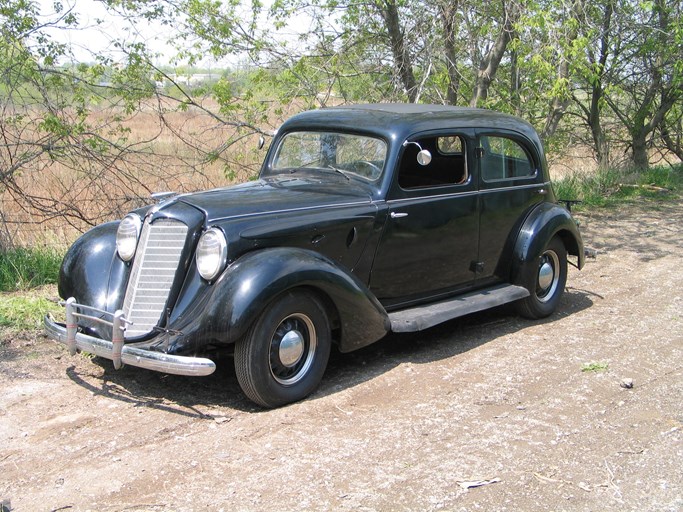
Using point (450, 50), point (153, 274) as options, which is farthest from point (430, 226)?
point (450, 50)

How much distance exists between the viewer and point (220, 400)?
474 centimetres

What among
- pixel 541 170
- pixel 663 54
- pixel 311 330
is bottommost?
pixel 311 330

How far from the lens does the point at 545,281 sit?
660 centimetres

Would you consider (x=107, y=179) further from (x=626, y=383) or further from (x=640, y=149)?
(x=640, y=149)

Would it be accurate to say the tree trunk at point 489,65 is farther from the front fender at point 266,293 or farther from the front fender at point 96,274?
the front fender at point 96,274

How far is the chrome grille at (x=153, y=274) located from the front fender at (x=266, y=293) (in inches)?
9.4

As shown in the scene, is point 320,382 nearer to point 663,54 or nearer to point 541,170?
→ point 541,170

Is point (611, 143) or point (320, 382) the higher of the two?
point (611, 143)

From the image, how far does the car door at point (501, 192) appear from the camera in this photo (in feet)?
19.8

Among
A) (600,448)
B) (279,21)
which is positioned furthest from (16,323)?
(279,21)

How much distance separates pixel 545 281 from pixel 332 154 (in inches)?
89.5

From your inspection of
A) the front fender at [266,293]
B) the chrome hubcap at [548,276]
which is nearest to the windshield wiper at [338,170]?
the front fender at [266,293]

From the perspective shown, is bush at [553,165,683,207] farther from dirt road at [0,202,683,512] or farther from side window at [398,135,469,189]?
dirt road at [0,202,683,512]

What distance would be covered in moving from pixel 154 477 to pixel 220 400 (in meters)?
1.06
